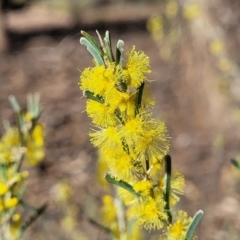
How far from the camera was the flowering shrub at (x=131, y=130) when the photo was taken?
Result: 97 centimetres

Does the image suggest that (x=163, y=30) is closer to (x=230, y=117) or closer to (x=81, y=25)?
(x=230, y=117)

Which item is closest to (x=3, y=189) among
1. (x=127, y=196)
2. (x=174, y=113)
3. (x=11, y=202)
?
(x=11, y=202)

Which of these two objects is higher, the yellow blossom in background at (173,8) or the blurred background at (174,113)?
the yellow blossom in background at (173,8)

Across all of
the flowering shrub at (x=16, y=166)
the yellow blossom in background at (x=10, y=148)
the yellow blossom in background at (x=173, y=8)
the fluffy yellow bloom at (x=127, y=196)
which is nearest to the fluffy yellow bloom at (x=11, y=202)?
the flowering shrub at (x=16, y=166)

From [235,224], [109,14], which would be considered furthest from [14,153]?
[109,14]

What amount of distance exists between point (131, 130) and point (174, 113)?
4.79m

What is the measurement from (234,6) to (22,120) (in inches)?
127

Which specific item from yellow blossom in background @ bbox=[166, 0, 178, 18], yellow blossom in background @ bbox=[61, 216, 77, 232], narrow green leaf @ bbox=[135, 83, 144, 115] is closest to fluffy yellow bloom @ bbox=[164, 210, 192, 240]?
narrow green leaf @ bbox=[135, 83, 144, 115]

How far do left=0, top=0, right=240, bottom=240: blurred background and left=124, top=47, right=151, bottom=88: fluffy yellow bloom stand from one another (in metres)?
0.77

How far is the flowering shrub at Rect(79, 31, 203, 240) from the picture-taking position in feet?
3.19

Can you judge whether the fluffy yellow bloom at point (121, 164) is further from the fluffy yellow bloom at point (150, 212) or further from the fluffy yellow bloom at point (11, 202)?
the fluffy yellow bloom at point (11, 202)

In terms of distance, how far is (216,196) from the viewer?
379 centimetres

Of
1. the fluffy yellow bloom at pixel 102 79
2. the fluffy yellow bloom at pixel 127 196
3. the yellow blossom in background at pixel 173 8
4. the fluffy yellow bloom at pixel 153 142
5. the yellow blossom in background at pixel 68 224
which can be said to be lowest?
the yellow blossom in background at pixel 68 224

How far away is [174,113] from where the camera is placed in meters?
5.72
